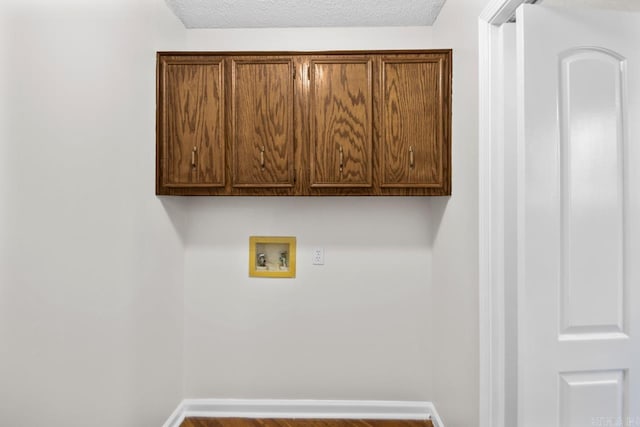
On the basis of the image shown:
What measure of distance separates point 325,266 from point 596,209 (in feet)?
5.17

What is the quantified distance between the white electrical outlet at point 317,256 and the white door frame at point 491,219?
3.72 ft

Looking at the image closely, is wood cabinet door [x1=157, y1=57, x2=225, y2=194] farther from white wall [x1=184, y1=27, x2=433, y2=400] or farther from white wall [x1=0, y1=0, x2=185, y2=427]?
white wall [x1=184, y1=27, x2=433, y2=400]

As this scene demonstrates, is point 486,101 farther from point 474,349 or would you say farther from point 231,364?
point 231,364

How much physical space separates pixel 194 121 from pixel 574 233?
1928 millimetres

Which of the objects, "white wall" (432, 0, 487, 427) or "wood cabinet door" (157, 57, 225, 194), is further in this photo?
"wood cabinet door" (157, 57, 225, 194)

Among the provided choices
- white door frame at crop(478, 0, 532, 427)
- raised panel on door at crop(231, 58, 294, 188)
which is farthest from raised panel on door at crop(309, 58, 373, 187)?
white door frame at crop(478, 0, 532, 427)

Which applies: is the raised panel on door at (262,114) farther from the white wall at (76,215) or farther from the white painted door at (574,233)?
the white painted door at (574,233)

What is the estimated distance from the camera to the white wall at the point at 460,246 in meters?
1.67

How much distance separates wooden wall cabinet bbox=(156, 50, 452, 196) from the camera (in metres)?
2.10

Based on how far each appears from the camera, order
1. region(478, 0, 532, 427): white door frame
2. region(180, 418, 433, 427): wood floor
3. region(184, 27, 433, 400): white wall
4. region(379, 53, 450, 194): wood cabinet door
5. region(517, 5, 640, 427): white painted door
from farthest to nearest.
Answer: region(184, 27, 433, 400): white wall
region(180, 418, 433, 427): wood floor
region(379, 53, 450, 194): wood cabinet door
region(478, 0, 532, 427): white door frame
region(517, 5, 640, 427): white painted door

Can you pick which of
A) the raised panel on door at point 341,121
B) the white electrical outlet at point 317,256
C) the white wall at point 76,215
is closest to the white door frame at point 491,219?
the raised panel on door at point 341,121

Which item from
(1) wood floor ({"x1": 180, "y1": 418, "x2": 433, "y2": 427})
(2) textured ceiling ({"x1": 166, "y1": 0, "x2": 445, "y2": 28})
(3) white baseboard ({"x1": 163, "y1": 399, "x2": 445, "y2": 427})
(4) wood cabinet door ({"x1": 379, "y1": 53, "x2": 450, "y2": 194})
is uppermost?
(2) textured ceiling ({"x1": 166, "y1": 0, "x2": 445, "y2": 28})

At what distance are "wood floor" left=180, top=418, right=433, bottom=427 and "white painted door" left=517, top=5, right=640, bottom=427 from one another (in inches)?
51.7

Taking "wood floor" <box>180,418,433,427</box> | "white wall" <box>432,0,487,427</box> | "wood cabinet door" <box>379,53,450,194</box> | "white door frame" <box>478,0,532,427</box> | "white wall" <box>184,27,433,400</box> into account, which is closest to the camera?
"white door frame" <box>478,0,532,427</box>
